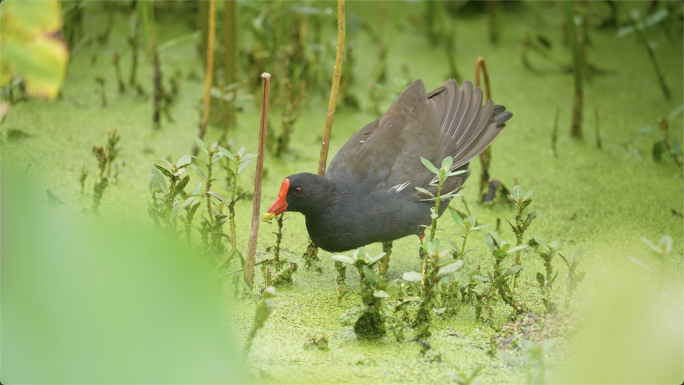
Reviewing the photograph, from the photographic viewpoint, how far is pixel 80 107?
10.8ft

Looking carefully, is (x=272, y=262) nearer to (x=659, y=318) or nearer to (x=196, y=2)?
(x=659, y=318)

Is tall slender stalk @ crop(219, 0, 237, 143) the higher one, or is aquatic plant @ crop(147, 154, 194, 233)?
tall slender stalk @ crop(219, 0, 237, 143)

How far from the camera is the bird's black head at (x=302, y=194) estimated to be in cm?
204

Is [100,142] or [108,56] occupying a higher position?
[108,56]

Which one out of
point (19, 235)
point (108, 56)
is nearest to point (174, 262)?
point (19, 235)

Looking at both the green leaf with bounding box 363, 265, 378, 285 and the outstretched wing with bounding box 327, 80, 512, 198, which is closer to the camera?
the green leaf with bounding box 363, 265, 378, 285

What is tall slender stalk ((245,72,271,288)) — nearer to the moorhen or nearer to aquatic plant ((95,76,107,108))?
the moorhen

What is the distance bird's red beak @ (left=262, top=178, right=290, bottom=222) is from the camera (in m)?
2.03

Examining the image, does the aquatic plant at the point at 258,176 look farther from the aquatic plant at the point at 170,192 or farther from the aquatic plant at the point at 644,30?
the aquatic plant at the point at 644,30

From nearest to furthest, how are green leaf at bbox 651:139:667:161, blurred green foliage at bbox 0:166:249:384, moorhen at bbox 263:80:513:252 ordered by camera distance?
blurred green foliage at bbox 0:166:249:384
moorhen at bbox 263:80:513:252
green leaf at bbox 651:139:667:161

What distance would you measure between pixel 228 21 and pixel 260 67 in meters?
0.44

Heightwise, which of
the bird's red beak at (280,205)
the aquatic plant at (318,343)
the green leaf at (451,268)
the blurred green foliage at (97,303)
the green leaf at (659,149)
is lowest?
the aquatic plant at (318,343)

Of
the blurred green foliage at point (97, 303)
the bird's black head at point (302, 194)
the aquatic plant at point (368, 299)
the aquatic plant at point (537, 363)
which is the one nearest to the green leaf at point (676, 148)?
the aquatic plant at point (537, 363)

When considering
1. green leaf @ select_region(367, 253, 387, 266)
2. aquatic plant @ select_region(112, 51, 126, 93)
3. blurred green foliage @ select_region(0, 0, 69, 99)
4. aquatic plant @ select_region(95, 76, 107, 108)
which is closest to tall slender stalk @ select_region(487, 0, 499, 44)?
aquatic plant @ select_region(112, 51, 126, 93)
